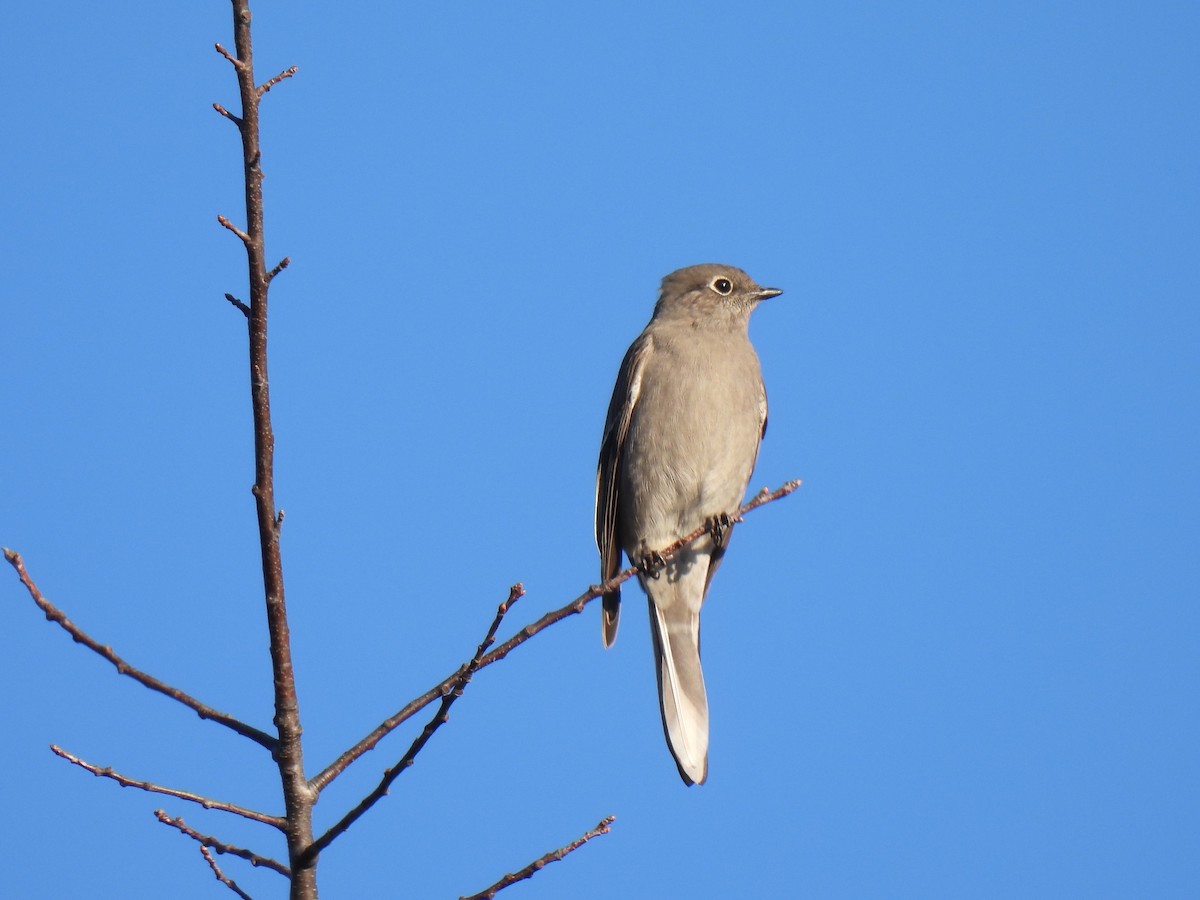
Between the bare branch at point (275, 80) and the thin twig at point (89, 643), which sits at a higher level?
the bare branch at point (275, 80)

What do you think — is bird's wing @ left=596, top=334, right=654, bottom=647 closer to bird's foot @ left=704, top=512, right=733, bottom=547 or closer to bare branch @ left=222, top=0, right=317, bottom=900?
bird's foot @ left=704, top=512, right=733, bottom=547

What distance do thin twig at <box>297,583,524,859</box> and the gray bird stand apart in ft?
12.0

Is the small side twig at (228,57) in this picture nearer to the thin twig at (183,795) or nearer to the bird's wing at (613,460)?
the thin twig at (183,795)

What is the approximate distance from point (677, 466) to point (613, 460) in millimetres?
512

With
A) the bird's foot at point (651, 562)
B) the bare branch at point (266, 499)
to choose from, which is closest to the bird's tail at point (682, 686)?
the bird's foot at point (651, 562)

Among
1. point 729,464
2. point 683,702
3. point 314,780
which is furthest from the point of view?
point 729,464

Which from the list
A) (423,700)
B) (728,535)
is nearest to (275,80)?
(423,700)

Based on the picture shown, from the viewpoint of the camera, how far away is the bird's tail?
6.60 m

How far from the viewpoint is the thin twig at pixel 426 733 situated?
3.25 meters

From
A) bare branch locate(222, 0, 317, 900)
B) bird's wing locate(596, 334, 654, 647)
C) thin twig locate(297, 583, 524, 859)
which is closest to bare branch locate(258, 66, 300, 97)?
bare branch locate(222, 0, 317, 900)

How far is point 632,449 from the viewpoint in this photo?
7809 millimetres

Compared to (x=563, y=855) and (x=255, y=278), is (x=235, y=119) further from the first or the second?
(x=563, y=855)

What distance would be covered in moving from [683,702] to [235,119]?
4701 millimetres

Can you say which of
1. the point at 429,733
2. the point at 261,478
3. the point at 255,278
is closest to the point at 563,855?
the point at 429,733
